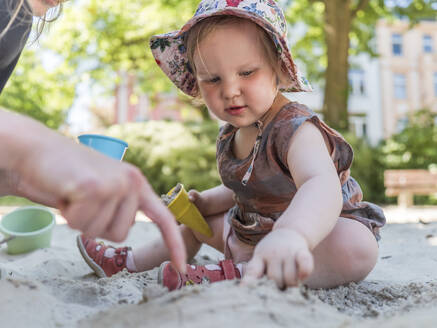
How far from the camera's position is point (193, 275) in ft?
4.66

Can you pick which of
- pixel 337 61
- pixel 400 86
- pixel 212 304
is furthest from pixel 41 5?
pixel 400 86

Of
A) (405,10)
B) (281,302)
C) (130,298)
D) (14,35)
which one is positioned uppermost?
(405,10)

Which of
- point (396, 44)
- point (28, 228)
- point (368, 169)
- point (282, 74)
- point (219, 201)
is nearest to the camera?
point (282, 74)

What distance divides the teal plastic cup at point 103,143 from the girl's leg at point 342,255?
75cm

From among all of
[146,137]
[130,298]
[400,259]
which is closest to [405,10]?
[146,137]

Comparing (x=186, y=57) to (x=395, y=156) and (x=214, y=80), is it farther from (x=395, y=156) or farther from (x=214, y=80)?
(x=395, y=156)

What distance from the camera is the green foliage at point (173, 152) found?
23.1 ft

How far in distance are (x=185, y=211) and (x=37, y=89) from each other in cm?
1101

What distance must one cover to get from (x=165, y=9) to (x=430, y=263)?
7713mm

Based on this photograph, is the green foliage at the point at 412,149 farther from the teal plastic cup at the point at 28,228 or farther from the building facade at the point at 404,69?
the building facade at the point at 404,69

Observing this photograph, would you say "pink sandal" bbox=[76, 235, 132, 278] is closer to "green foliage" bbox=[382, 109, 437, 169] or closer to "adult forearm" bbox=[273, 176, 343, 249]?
"adult forearm" bbox=[273, 176, 343, 249]

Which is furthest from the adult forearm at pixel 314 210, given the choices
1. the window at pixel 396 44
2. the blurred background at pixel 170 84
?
the window at pixel 396 44

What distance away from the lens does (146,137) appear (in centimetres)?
789

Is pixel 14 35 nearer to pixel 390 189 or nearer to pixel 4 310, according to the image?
pixel 4 310
